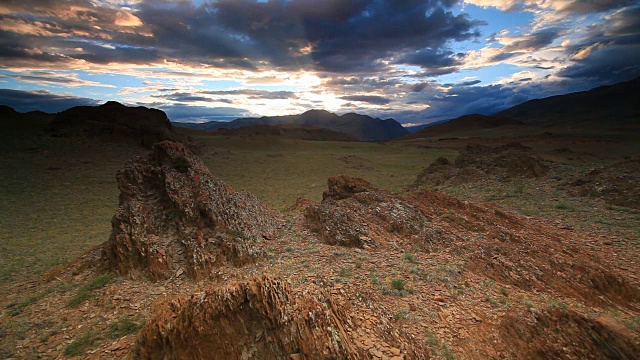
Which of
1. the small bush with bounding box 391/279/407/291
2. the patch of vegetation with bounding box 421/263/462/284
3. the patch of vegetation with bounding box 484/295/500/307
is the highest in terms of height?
the small bush with bounding box 391/279/407/291

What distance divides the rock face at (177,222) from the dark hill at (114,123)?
36.2m

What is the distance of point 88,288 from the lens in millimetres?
8180

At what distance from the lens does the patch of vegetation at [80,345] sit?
618 centimetres

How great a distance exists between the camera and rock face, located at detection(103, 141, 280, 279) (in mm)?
8922

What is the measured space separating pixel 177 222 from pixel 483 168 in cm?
2426

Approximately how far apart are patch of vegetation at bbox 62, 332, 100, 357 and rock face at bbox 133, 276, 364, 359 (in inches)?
49.6


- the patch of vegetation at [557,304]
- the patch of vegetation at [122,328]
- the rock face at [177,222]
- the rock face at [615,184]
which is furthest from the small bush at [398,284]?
the rock face at [615,184]

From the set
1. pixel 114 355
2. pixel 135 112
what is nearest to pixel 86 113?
pixel 135 112

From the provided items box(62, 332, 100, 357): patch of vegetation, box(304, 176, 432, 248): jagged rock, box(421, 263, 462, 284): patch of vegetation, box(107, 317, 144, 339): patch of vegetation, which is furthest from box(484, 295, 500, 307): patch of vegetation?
box(62, 332, 100, 357): patch of vegetation

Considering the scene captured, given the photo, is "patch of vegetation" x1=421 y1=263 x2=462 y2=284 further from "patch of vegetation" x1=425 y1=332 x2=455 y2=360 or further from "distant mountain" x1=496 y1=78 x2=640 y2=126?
"distant mountain" x1=496 y1=78 x2=640 y2=126

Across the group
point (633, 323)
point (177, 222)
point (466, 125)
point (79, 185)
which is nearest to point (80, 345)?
point (177, 222)

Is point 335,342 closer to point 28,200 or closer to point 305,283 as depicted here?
point 305,283

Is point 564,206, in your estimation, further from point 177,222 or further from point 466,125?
point 466,125

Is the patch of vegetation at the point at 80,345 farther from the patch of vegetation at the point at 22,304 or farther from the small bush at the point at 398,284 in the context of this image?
the small bush at the point at 398,284
